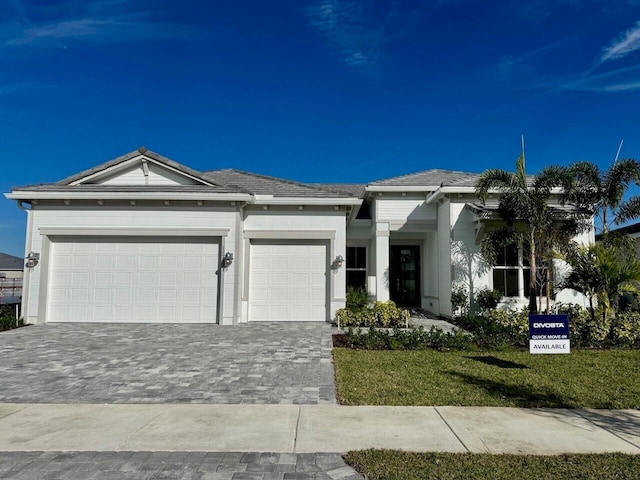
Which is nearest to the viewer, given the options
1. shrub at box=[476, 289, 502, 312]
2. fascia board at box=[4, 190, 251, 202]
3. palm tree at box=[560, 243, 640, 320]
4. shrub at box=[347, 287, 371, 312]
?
palm tree at box=[560, 243, 640, 320]

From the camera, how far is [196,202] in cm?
1270

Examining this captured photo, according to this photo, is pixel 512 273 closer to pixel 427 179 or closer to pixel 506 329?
pixel 506 329

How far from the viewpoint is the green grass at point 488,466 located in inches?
137

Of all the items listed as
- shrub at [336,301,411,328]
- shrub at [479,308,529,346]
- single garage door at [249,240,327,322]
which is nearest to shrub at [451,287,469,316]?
shrub at [479,308,529,346]

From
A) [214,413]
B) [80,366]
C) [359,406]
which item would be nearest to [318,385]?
[359,406]

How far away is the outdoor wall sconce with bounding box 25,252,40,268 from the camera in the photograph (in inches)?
487

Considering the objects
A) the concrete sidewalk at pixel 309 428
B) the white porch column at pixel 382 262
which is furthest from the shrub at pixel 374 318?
the concrete sidewalk at pixel 309 428

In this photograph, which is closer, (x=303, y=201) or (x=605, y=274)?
(x=605, y=274)

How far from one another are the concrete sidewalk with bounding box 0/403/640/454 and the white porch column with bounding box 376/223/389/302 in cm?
1005

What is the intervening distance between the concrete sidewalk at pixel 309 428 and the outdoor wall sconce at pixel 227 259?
284 inches

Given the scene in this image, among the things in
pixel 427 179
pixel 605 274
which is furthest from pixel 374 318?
pixel 427 179

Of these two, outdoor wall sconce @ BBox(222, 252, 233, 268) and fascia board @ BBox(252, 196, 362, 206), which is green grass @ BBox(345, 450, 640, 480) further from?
fascia board @ BBox(252, 196, 362, 206)

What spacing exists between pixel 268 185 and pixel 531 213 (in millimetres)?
8370

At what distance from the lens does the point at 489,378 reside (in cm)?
664
